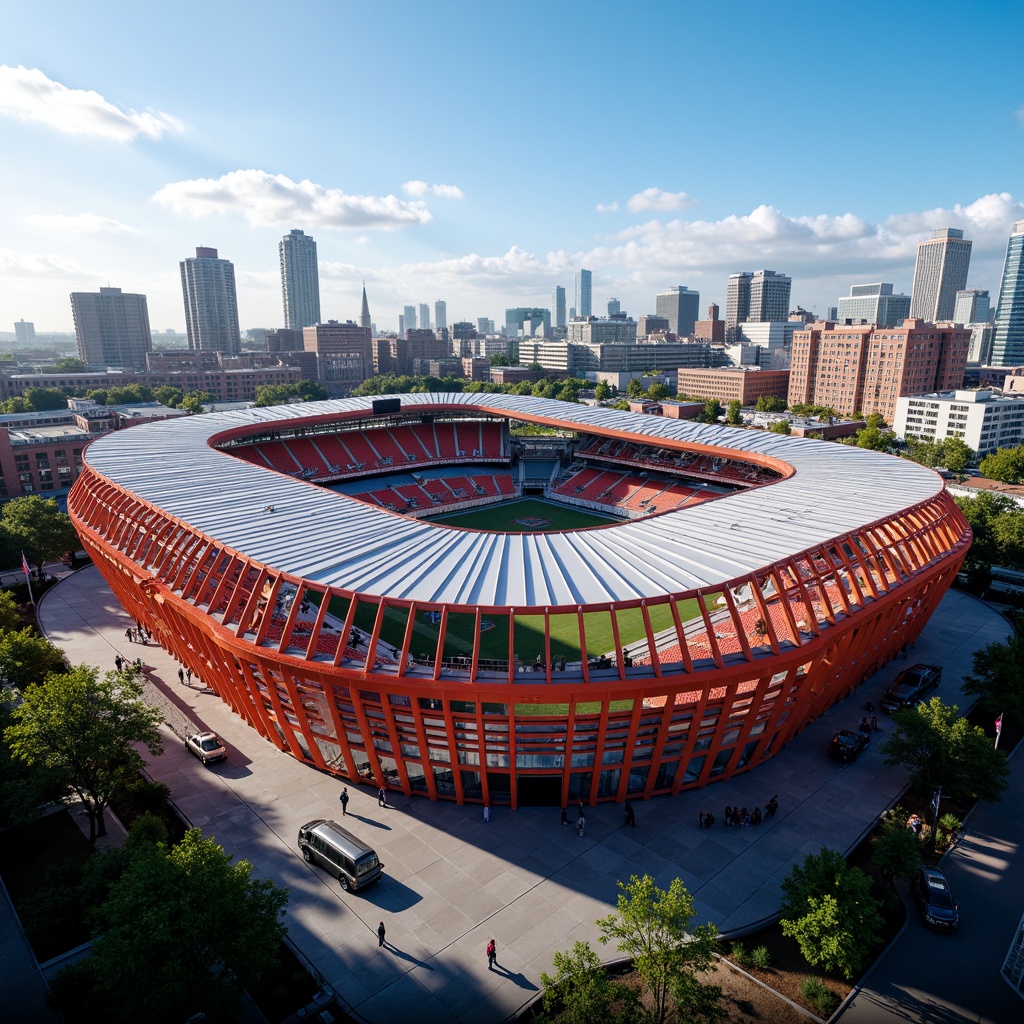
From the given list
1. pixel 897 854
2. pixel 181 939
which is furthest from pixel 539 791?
pixel 181 939

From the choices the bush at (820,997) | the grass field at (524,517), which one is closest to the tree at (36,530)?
the grass field at (524,517)

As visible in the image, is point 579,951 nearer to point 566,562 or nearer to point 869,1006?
point 869,1006

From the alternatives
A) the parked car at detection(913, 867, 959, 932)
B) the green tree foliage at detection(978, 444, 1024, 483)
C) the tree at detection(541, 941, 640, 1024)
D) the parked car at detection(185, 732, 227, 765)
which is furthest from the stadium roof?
the green tree foliage at detection(978, 444, 1024, 483)

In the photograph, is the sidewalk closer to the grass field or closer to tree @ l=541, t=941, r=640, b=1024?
tree @ l=541, t=941, r=640, b=1024

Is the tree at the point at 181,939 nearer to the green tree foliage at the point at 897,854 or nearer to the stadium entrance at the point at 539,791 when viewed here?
the stadium entrance at the point at 539,791

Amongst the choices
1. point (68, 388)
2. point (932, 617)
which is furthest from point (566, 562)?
point (68, 388)

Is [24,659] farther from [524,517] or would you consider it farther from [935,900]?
[524,517]
